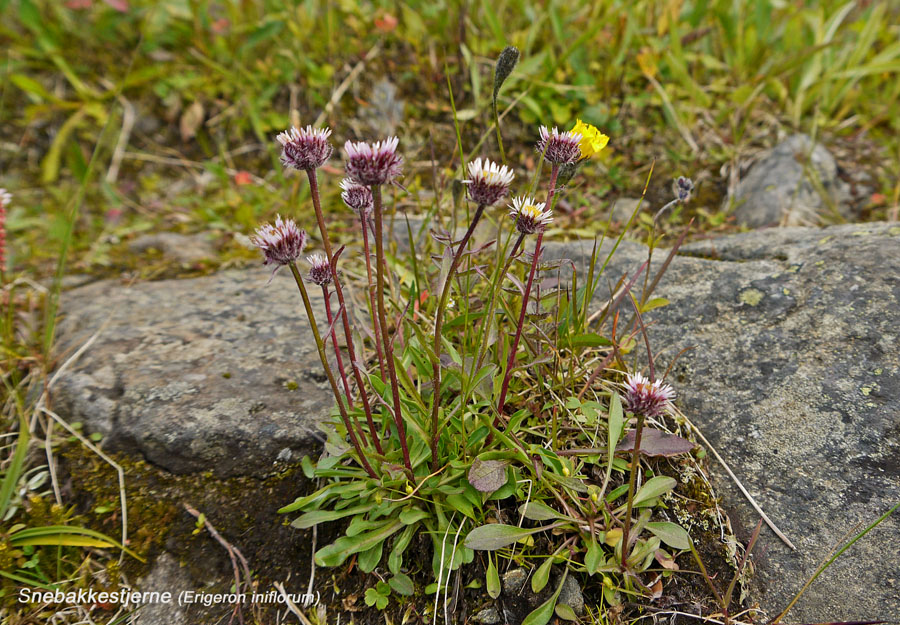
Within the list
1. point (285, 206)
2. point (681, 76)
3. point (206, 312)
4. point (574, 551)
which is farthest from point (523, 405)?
point (681, 76)

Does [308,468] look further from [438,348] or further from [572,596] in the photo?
[572,596]

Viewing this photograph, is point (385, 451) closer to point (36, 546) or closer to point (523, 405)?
point (523, 405)

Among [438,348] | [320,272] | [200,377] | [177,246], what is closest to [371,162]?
[320,272]

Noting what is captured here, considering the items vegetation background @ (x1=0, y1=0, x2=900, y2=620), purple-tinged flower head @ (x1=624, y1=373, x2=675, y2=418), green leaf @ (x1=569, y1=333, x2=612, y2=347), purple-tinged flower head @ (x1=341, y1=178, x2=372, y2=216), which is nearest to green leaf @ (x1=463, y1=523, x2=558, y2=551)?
purple-tinged flower head @ (x1=624, y1=373, x2=675, y2=418)

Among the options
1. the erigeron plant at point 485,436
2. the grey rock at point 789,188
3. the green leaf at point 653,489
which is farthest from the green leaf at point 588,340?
the grey rock at point 789,188

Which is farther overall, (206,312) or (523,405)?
(206,312)

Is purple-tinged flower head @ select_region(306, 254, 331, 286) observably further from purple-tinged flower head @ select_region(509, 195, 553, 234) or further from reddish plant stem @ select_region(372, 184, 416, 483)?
purple-tinged flower head @ select_region(509, 195, 553, 234)
